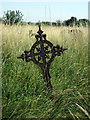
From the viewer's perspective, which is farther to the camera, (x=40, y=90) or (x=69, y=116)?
(x=40, y=90)

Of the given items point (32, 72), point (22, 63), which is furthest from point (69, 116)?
point (22, 63)

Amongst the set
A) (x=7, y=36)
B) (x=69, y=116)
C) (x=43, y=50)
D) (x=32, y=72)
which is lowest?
(x=69, y=116)

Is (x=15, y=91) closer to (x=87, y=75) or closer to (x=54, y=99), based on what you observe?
(x=54, y=99)

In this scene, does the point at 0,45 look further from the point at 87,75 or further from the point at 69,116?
the point at 69,116

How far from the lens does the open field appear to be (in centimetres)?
193

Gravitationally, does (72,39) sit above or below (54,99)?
above

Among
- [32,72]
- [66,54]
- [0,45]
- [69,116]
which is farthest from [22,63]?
[69,116]

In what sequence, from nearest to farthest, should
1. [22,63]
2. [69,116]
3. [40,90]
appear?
[69,116] → [40,90] → [22,63]

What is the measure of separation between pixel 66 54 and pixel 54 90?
34.1 inches

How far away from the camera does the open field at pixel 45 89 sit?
1.93m

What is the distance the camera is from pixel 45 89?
2273mm

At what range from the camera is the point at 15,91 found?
2.07 m

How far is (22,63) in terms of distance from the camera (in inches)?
102

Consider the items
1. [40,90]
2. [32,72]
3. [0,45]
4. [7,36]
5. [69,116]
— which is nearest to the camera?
[69,116]
